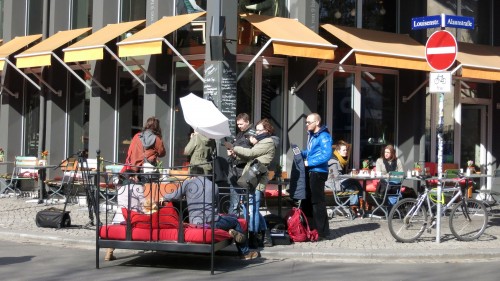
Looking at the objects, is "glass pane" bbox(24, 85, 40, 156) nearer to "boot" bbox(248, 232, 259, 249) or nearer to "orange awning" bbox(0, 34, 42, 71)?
"orange awning" bbox(0, 34, 42, 71)

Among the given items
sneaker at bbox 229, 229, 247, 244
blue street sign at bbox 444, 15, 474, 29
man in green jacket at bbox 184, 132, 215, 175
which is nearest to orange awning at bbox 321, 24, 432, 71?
blue street sign at bbox 444, 15, 474, 29

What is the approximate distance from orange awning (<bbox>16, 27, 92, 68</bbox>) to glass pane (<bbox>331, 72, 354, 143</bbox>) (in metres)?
5.86

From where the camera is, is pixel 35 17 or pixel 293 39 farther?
pixel 35 17

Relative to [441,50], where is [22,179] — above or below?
below

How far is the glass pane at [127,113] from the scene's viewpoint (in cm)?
1712

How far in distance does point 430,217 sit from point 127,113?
7.86m

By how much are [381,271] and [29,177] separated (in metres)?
11.5

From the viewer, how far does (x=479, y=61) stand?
17.1m

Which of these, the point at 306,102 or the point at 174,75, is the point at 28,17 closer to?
the point at 174,75

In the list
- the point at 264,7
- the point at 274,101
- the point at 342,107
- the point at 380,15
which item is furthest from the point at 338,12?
the point at 274,101

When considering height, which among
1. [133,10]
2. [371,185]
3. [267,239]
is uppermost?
[133,10]

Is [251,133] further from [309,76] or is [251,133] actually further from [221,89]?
[309,76]

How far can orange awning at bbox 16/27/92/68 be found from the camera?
1688 centimetres

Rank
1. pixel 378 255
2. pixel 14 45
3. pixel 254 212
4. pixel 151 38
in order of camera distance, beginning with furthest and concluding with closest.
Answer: pixel 14 45 → pixel 151 38 → pixel 254 212 → pixel 378 255
